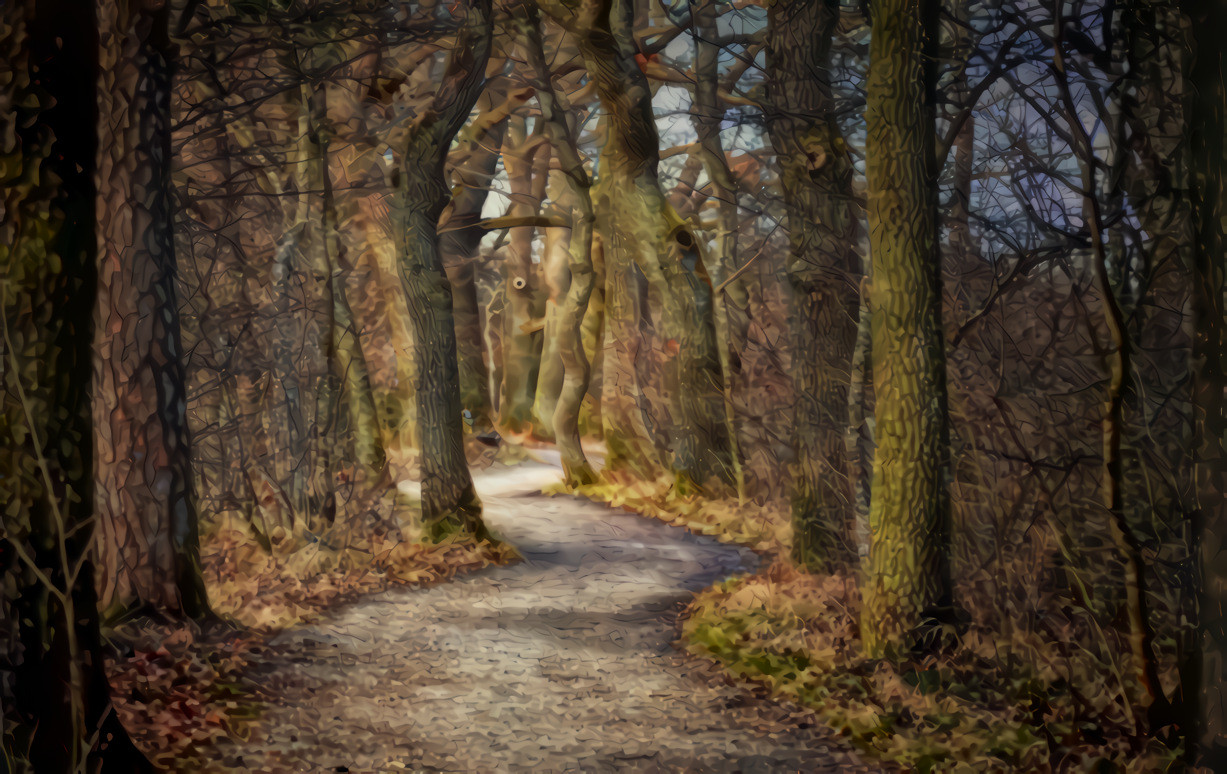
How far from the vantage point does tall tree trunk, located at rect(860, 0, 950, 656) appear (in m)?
7.24

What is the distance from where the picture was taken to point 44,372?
4324 mm

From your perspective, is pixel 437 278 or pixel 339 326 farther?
pixel 339 326

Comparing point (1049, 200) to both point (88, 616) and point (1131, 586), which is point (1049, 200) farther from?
point (88, 616)

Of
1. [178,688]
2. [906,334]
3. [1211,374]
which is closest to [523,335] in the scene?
[906,334]

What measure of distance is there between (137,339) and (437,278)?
536 centimetres

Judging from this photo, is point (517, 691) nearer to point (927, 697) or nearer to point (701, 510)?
point (927, 697)

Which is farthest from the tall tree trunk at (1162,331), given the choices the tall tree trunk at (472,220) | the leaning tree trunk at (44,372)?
the tall tree trunk at (472,220)

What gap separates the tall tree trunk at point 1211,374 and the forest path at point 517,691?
2.39 metres

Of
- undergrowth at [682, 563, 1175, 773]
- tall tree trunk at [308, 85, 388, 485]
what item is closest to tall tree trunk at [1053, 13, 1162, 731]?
undergrowth at [682, 563, 1175, 773]

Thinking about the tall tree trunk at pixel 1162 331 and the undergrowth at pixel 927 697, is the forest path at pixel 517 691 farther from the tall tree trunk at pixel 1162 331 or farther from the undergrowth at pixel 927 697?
the tall tree trunk at pixel 1162 331

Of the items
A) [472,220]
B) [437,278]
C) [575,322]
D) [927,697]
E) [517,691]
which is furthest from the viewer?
[472,220]

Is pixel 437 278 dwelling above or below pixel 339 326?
above

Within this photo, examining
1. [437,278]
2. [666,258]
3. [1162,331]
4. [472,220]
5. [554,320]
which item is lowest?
[1162,331]

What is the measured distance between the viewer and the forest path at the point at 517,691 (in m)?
6.23
